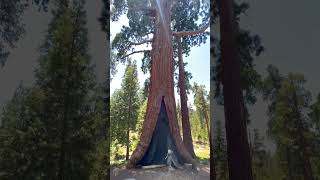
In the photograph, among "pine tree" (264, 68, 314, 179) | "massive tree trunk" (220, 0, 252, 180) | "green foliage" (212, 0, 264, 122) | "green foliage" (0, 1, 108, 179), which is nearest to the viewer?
"massive tree trunk" (220, 0, 252, 180)

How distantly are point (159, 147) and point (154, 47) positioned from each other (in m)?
1.52

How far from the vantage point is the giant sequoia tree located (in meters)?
5.73

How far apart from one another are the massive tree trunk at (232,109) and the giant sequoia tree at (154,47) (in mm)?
1094

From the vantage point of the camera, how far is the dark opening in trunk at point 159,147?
5648mm

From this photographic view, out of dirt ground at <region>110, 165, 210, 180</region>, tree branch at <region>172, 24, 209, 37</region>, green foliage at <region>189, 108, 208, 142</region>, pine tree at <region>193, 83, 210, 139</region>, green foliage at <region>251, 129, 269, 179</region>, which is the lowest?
dirt ground at <region>110, 165, 210, 180</region>

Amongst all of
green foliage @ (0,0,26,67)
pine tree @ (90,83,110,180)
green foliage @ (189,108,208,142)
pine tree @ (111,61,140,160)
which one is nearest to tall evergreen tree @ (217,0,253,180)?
green foliage @ (189,108,208,142)

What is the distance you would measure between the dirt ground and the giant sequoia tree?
15 centimetres

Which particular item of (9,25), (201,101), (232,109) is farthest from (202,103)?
(9,25)

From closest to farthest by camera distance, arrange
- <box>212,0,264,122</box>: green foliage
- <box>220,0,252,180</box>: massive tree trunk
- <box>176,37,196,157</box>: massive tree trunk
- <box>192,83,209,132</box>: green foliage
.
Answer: <box>220,0,252,180</box>: massive tree trunk, <box>176,37,196,157</box>: massive tree trunk, <box>192,83,209,132</box>: green foliage, <box>212,0,264,122</box>: green foliage

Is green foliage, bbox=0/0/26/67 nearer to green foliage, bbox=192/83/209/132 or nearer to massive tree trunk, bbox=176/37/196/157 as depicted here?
massive tree trunk, bbox=176/37/196/157

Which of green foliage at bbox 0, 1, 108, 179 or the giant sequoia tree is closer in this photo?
green foliage at bbox 0, 1, 108, 179

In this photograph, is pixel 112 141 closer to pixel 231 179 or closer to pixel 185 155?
pixel 185 155

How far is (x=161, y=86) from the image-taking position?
5.89 meters

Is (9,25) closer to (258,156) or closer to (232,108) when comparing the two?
(232,108)
